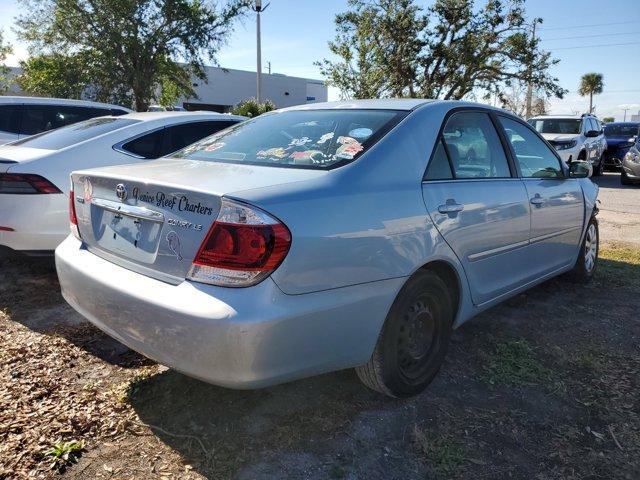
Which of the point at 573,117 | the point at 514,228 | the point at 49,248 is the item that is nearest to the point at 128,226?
the point at 49,248

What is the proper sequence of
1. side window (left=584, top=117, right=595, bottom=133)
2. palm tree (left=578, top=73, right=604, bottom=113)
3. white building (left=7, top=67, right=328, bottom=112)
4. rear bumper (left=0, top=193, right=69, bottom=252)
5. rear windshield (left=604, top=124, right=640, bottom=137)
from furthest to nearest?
palm tree (left=578, top=73, right=604, bottom=113)
white building (left=7, top=67, right=328, bottom=112)
rear windshield (left=604, top=124, right=640, bottom=137)
side window (left=584, top=117, right=595, bottom=133)
rear bumper (left=0, top=193, right=69, bottom=252)

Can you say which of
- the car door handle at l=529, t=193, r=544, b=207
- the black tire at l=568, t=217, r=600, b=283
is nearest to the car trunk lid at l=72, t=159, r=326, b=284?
the car door handle at l=529, t=193, r=544, b=207

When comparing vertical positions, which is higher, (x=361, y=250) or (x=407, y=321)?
(x=361, y=250)

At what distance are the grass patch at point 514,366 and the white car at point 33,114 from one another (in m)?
6.09

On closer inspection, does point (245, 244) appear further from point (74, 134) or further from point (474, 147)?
point (74, 134)

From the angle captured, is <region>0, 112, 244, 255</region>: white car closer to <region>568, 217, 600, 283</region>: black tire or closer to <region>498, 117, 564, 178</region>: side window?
<region>498, 117, 564, 178</region>: side window

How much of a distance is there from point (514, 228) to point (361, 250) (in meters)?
1.63

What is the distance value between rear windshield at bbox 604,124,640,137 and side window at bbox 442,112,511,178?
1889 centimetres

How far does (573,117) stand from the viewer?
51.5 ft

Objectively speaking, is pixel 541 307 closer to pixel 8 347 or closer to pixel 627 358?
pixel 627 358

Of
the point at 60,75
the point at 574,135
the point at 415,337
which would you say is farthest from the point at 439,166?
the point at 60,75

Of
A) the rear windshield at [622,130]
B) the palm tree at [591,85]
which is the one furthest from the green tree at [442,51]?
the palm tree at [591,85]

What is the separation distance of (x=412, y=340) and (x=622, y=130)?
20587mm

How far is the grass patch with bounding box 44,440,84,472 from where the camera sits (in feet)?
7.77
